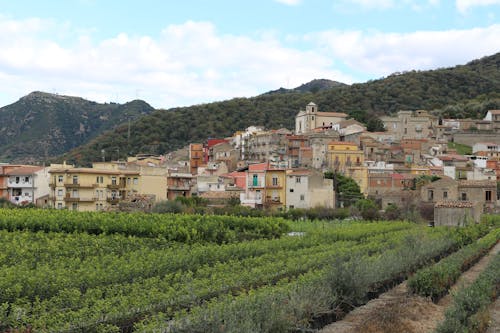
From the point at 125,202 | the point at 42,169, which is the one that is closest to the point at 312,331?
the point at 125,202

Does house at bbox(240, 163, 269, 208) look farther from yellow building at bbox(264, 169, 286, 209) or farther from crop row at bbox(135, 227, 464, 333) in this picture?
crop row at bbox(135, 227, 464, 333)

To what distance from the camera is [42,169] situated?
56.7 meters

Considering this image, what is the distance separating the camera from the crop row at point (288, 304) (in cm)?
1049

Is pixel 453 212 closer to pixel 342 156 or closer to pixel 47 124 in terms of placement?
pixel 342 156

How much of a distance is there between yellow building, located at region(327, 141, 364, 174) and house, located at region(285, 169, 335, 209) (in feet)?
38.7

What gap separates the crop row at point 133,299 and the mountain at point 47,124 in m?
83.5

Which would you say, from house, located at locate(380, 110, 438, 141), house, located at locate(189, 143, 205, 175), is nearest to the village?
house, located at locate(189, 143, 205, 175)

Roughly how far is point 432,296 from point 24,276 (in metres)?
10.5

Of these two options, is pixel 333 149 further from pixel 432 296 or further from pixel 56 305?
pixel 56 305

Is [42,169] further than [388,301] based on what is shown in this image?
Yes

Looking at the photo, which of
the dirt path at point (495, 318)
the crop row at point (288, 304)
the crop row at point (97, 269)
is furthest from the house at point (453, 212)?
the dirt path at point (495, 318)

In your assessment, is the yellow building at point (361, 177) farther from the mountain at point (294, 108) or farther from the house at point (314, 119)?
the mountain at point (294, 108)

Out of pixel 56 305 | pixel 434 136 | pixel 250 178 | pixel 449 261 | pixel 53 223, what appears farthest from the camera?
pixel 434 136

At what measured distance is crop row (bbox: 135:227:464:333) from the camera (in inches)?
413
